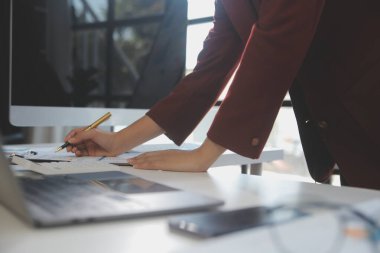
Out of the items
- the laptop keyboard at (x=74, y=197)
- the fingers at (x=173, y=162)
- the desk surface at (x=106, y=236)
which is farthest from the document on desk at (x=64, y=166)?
the desk surface at (x=106, y=236)

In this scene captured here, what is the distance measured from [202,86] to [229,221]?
686 millimetres

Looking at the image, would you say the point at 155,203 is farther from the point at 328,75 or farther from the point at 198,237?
the point at 328,75

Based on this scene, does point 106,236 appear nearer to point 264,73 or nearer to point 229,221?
point 229,221

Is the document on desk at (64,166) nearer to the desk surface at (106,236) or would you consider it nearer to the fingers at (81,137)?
the fingers at (81,137)

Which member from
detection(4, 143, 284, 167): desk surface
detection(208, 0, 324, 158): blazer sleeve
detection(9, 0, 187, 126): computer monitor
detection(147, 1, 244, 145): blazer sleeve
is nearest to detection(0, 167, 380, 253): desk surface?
detection(208, 0, 324, 158): blazer sleeve

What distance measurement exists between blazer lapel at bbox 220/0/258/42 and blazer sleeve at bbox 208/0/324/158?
19cm

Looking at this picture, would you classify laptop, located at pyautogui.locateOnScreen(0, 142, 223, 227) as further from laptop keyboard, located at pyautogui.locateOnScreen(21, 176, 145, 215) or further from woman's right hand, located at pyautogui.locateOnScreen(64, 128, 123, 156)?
woman's right hand, located at pyautogui.locateOnScreen(64, 128, 123, 156)

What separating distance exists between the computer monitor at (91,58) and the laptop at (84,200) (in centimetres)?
69

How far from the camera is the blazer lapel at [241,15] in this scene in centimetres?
96

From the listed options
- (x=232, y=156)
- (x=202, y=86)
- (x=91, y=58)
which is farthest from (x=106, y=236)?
(x=91, y=58)

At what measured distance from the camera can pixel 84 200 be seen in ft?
1.63

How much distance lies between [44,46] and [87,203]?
0.93 m

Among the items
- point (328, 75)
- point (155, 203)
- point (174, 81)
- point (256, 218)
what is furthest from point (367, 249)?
point (174, 81)

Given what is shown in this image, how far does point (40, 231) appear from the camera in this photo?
16.2 inches
